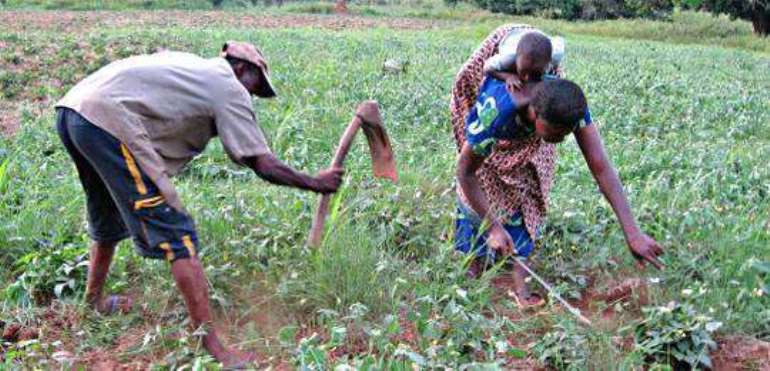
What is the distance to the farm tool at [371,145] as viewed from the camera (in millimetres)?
3760

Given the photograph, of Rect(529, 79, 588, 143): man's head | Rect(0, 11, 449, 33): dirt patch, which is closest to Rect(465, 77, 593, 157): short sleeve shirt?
Rect(529, 79, 588, 143): man's head

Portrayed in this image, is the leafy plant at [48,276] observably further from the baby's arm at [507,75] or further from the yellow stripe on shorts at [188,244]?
the baby's arm at [507,75]

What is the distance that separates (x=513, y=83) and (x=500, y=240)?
2.17 ft

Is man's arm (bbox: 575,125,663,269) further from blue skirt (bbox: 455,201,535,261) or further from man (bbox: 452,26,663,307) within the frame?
blue skirt (bbox: 455,201,535,261)

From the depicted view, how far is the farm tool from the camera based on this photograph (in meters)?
3.76

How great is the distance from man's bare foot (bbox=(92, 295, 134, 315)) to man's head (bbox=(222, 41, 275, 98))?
1144 mm

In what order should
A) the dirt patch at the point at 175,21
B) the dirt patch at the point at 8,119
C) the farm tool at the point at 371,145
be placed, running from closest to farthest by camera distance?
the farm tool at the point at 371,145 → the dirt patch at the point at 8,119 → the dirt patch at the point at 175,21

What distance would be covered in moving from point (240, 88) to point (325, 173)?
0.43m

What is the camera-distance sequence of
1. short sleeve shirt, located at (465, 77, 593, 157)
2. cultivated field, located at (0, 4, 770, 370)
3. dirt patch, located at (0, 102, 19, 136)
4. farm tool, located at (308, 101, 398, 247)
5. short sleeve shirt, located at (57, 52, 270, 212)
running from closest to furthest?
short sleeve shirt, located at (57, 52, 270, 212) → cultivated field, located at (0, 4, 770, 370) → short sleeve shirt, located at (465, 77, 593, 157) → farm tool, located at (308, 101, 398, 247) → dirt patch, located at (0, 102, 19, 136)

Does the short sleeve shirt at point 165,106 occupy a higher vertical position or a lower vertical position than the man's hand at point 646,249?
higher

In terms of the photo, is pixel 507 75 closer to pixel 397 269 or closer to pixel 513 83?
pixel 513 83

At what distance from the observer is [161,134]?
3.08m

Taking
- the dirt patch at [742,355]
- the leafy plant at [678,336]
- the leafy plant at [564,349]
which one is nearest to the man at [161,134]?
the leafy plant at [564,349]

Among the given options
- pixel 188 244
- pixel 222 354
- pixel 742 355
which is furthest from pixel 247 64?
pixel 742 355
